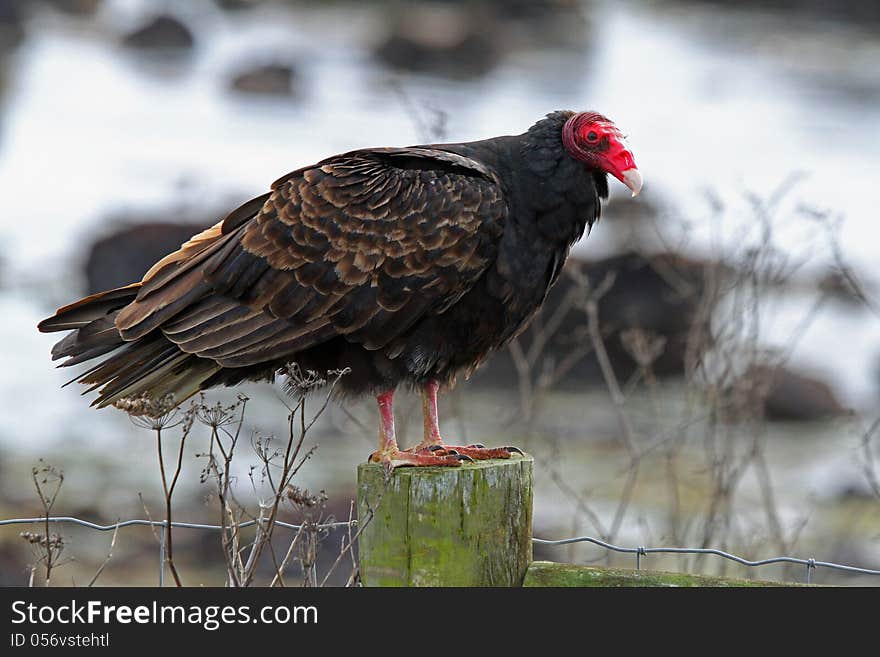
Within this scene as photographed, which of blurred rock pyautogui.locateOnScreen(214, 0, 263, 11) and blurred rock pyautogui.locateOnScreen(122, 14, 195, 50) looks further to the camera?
blurred rock pyautogui.locateOnScreen(214, 0, 263, 11)

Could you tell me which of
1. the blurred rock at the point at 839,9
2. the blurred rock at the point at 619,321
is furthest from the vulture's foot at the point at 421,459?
the blurred rock at the point at 839,9

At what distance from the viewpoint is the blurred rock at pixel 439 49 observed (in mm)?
21141

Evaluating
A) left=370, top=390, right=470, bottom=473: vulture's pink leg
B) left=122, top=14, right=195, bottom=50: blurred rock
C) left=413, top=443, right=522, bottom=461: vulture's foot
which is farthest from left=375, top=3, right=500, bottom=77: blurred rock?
left=413, top=443, right=522, bottom=461: vulture's foot

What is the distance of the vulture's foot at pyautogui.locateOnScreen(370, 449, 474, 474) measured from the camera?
3.54 m

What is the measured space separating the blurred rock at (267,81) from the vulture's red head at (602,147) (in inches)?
618

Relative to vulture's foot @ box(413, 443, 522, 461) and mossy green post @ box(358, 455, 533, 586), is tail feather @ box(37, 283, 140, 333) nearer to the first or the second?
vulture's foot @ box(413, 443, 522, 461)

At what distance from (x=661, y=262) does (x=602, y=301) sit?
178 cm

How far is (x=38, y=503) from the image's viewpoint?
8.60 m

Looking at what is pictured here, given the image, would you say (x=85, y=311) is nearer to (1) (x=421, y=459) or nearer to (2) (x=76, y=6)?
(1) (x=421, y=459)

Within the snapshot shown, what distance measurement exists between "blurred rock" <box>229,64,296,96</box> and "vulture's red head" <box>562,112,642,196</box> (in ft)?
51.5

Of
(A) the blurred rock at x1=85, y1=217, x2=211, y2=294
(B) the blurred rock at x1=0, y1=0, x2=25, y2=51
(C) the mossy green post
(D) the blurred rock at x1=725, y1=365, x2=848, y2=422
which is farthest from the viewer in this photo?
(B) the blurred rock at x1=0, y1=0, x2=25, y2=51

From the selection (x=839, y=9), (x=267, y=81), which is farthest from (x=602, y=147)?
(x=839, y=9)

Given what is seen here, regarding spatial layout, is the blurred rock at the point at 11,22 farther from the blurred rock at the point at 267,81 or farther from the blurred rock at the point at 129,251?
the blurred rock at the point at 129,251

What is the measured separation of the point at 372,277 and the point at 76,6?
23.5 meters
